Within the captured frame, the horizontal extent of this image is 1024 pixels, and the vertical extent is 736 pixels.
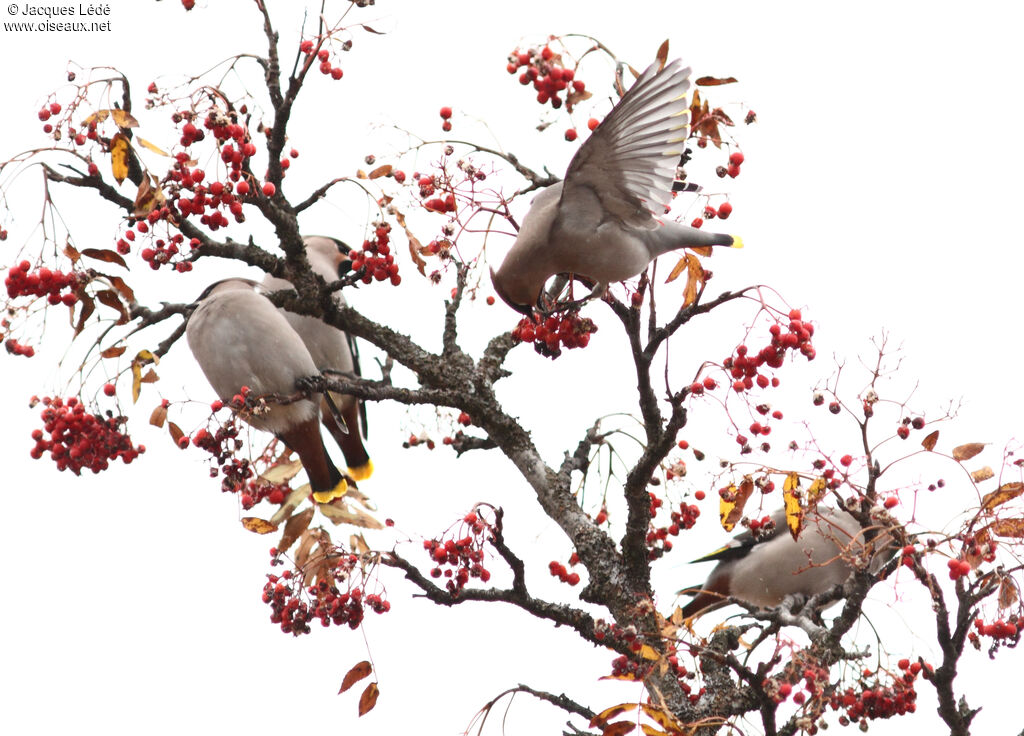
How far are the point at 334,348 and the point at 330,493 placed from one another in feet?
4.92

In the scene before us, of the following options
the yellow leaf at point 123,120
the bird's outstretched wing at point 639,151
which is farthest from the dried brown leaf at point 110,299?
the bird's outstretched wing at point 639,151

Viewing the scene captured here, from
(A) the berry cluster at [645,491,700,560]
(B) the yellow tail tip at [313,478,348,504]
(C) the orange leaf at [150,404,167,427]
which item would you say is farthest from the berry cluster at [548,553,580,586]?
(C) the orange leaf at [150,404,167,427]

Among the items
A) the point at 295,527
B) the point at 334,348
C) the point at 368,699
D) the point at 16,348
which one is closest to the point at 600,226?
the point at 295,527

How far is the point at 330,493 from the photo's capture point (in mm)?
4352

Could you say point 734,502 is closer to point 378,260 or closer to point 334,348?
point 378,260

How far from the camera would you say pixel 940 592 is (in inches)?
110

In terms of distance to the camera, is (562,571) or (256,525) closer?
(256,525)

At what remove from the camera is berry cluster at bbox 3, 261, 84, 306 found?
3.41 metres

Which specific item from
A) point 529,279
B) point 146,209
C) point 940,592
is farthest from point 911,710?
point 146,209

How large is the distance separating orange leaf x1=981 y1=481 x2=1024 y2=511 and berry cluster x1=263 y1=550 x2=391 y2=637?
1648 millimetres

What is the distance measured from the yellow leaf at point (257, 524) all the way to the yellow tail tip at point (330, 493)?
65cm

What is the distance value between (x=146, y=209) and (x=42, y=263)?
1.49 feet

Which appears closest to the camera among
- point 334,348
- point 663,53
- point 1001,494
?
point 1001,494

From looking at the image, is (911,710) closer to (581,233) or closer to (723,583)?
(581,233)
